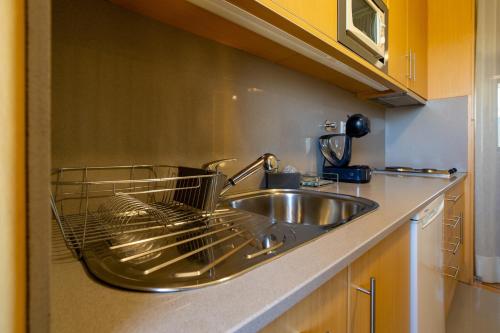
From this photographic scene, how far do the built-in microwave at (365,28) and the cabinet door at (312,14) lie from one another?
0.05m

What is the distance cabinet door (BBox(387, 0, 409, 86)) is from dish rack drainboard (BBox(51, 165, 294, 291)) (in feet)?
4.27

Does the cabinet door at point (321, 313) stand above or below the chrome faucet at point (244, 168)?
below

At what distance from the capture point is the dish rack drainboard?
405 mm

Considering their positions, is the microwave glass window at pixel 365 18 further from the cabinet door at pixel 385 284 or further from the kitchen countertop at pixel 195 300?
the kitchen countertop at pixel 195 300

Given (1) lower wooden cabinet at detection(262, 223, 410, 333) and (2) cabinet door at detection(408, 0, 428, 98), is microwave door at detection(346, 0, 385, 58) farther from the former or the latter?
(1) lower wooden cabinet at detection(262, 223, 410, 333)

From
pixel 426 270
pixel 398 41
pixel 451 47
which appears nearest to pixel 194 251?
pixel 426 270

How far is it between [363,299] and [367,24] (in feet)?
3.90

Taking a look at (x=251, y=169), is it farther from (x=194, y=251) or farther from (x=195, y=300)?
(x=195, y=300)

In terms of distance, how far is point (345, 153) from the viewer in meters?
1.49

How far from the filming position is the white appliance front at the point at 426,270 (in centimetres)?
84

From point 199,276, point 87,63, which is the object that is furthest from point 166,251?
point 87,63

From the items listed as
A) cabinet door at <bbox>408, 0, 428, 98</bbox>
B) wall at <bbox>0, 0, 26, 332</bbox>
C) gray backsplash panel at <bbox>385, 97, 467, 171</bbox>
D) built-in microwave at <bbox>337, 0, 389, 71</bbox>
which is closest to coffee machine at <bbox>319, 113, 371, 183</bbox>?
built-in microwave at <bbox>337, 0, 389, 71</bbox>

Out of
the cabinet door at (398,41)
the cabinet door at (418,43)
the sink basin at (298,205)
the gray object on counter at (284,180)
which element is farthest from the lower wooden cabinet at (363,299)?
the cabinet door at (418,43)

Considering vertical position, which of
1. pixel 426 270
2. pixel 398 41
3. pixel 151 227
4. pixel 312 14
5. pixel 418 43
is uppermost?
pixel 418 43
